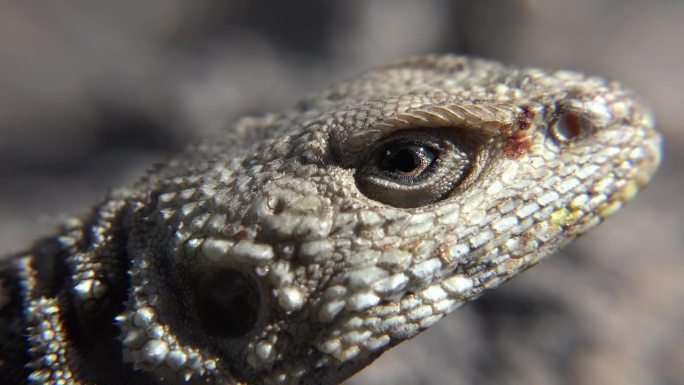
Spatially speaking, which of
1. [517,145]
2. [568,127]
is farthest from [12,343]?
[568,127]

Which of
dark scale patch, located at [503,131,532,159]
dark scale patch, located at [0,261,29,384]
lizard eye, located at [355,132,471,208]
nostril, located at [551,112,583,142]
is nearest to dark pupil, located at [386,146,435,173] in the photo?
lizard eye, located at [355,132,471,208]

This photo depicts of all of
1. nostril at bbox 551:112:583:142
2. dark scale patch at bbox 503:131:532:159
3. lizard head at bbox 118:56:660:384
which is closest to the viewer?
lizard head at bbox 118:56:660:384

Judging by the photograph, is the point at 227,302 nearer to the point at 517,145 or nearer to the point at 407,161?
the point at 407,161

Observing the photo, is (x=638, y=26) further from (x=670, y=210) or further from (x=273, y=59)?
(x=273, y=59)

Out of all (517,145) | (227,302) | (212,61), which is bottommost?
(227,302)

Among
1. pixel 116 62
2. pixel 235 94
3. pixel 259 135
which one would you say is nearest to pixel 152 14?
pixel 116 62

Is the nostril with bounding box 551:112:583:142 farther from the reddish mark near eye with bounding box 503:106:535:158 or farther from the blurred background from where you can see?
the blurred background

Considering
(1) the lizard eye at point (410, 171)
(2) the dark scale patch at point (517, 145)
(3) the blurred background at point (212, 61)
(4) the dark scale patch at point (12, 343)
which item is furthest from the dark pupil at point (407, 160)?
(3) the blurred background at point (212, 61)
